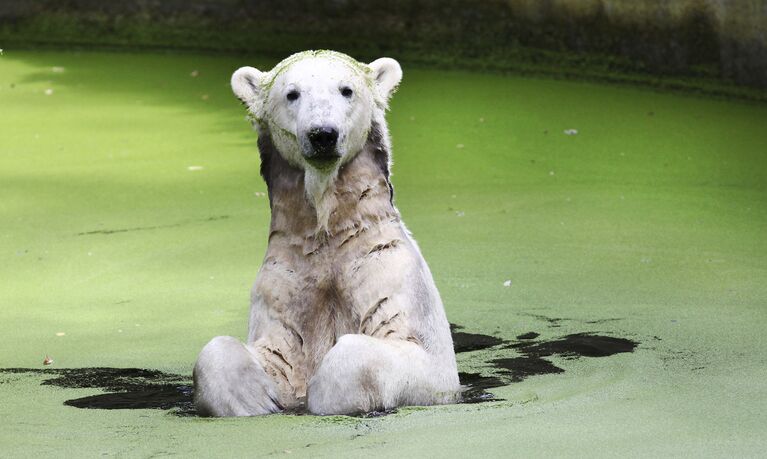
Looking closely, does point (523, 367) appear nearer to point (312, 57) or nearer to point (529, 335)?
point (529, 335)

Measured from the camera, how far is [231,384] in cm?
378

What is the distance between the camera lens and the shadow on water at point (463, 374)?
4.23m

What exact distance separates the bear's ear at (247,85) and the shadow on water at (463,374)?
34.9 inches

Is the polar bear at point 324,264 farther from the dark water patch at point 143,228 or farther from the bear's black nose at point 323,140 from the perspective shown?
the dark water patch at point 143,228

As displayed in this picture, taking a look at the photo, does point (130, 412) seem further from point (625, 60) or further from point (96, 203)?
point (625, 60)

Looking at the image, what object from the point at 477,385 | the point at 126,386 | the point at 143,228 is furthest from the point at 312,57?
the point at 143,228

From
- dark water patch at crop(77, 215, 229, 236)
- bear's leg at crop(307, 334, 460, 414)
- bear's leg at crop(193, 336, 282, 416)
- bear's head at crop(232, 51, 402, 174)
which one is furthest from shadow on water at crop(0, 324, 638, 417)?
dark water patch at crop(77, 215, 229, 236)

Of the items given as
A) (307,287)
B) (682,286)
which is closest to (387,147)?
(307,287)

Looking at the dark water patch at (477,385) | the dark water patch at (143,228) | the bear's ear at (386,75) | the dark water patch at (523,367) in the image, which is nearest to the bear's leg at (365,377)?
the dark water patch at (477,385)

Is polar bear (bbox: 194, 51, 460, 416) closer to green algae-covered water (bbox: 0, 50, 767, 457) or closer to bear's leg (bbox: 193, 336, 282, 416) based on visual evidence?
bear's leg (bbox: 193, 336, 282, 416)

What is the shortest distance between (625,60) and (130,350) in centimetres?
597

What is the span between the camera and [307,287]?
402 centimetres

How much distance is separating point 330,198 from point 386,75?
0.45 m

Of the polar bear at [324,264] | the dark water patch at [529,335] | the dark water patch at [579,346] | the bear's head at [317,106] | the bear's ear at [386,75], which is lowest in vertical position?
the dark water patch at [579,346]
